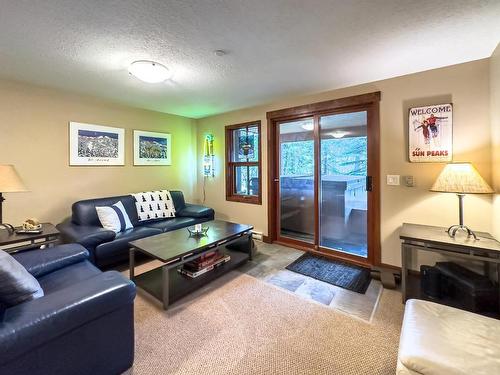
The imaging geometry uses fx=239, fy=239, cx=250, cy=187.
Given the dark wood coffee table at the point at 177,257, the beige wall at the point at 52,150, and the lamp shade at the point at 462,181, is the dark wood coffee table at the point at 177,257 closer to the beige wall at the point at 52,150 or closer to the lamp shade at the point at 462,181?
the beige wall at the point at 52,150

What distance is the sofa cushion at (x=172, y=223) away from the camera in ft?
11.6

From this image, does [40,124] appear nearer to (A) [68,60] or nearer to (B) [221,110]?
(A) [68,60]

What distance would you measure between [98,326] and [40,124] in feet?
10.1

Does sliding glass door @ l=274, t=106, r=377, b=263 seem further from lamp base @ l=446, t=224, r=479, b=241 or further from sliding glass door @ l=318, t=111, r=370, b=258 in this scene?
lamp base @ l=446, t=224, r=479, b=241

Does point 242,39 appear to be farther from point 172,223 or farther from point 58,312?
point 172,223

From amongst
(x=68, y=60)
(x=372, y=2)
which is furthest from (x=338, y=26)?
(x=68, y=60)

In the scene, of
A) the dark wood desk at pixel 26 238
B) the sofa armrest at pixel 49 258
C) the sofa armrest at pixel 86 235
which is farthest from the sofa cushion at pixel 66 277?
the dark wood desk at pixel 26 238

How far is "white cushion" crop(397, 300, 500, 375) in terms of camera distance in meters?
1.07

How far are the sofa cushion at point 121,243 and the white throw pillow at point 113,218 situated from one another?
0.36 ft

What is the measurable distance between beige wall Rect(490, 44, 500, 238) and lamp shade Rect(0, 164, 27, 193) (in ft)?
15.3

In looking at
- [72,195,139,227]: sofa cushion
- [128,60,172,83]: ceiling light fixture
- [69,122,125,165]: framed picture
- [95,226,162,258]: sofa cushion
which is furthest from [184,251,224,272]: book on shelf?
[69,122,125,165]: framed picture

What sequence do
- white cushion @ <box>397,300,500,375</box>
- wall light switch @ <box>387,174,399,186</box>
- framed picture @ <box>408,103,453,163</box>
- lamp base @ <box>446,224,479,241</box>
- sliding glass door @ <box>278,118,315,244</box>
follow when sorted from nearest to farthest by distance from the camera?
white cushion @ <box>397,300,500,375</box> → lamp base @ <box>446,224,479,241</box> → framed picture @ <box>408,103,453,163</box> → wall light switch @ <box>387,174,399,186</box> → sliding glass door @ <box>278,118,315,244</box>

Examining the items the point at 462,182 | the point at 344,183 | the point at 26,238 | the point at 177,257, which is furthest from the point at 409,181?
the point at 26,238

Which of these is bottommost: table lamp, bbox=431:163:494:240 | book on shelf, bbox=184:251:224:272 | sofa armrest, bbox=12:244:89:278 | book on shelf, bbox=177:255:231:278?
book on shelf, bbox=177:255:231:278
